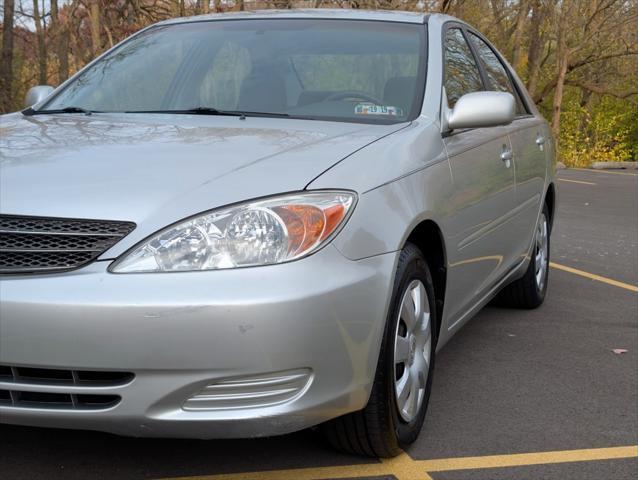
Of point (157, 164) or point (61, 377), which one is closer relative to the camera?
point (61, 377)

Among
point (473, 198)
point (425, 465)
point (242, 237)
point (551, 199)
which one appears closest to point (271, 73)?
point (473, 198)

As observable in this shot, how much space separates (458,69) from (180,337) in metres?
2.37

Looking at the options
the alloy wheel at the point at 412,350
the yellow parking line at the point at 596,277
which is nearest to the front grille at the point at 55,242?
the alloy wheel at the point at 412,350

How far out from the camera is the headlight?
102 inches

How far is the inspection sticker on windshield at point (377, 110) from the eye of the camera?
374 cm

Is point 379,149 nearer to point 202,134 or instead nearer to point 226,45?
point 202,134

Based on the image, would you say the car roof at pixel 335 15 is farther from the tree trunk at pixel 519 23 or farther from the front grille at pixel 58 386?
the tree trunk at pixel 519 23

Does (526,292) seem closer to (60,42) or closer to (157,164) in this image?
(157,164)

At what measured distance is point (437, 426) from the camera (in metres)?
3.66

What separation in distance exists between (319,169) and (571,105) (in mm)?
31865

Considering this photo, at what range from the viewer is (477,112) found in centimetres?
372

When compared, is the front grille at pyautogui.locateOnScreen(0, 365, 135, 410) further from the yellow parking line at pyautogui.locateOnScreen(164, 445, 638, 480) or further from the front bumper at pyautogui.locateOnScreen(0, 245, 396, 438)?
the yellow parking line at pyautogui.locateOnScreen(164, 445, 638, 480)

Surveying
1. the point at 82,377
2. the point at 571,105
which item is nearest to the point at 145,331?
the point at 82,377

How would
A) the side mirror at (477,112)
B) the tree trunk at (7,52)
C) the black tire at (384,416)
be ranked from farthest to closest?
the tree trunk at (7,52), the side mirror at (477,112), the black tire at (384,416)
